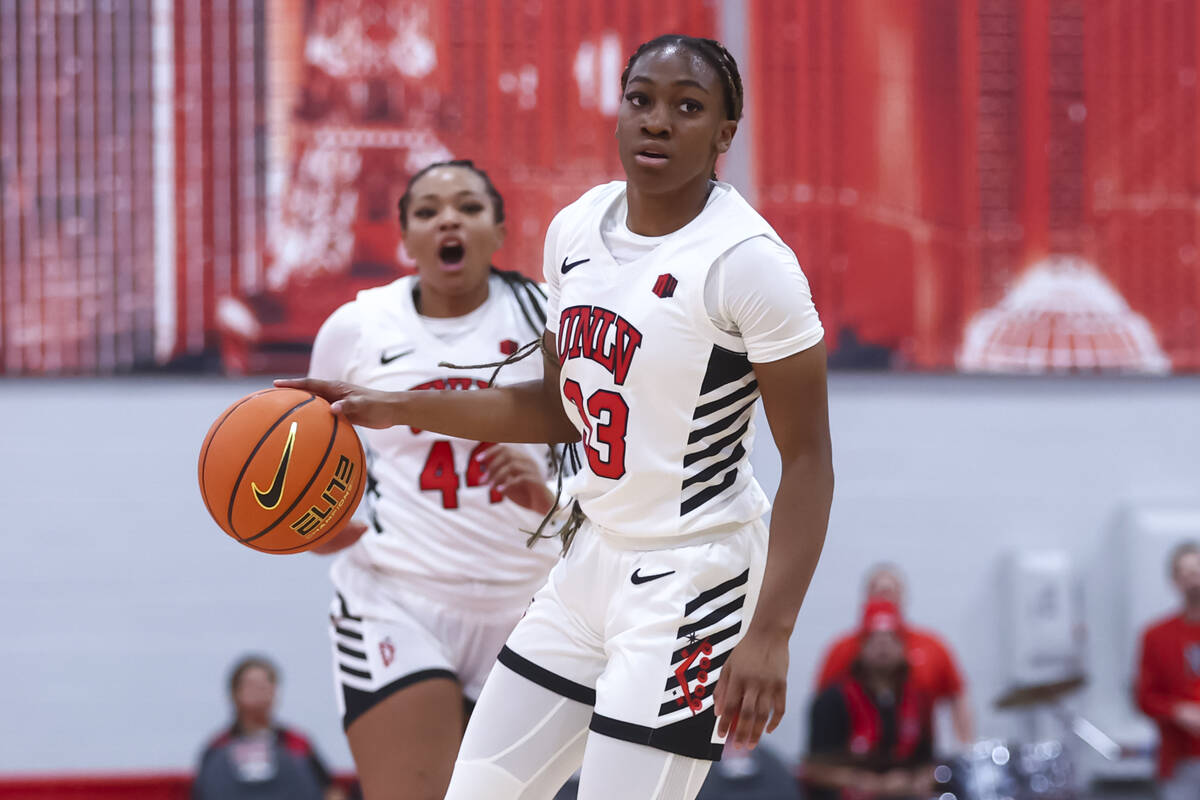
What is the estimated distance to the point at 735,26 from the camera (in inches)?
297

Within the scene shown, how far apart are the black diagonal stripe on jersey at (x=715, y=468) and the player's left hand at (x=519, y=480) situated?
0.85m

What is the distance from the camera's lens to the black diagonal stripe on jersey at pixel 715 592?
2.36m

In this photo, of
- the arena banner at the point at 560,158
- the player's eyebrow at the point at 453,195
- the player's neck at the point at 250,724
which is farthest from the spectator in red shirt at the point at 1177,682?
the player's eyebrow at the point at 453,195

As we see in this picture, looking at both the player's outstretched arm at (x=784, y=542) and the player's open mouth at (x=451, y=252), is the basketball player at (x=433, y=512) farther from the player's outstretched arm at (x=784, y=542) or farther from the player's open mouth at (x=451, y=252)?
the player's outstretched arm at (x=784, y=542)

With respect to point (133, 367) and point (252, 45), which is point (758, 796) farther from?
point (252, 45)

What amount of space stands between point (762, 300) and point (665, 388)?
0.24 metres

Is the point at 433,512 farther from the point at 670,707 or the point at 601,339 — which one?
the point at 670,707

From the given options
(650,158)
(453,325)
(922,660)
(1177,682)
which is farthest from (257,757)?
(650,158)

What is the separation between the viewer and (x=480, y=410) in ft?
8.77

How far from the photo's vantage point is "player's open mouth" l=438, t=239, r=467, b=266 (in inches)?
134

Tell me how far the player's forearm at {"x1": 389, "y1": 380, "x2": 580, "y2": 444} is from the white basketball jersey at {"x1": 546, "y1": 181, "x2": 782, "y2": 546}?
215mm

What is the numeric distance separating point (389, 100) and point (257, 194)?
2.86 ft

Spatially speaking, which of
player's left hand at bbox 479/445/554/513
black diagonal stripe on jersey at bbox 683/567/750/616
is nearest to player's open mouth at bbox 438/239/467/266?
player's left hand at bbox 479/445/554/513

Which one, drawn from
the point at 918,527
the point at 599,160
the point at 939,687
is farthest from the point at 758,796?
the point at 599,160
